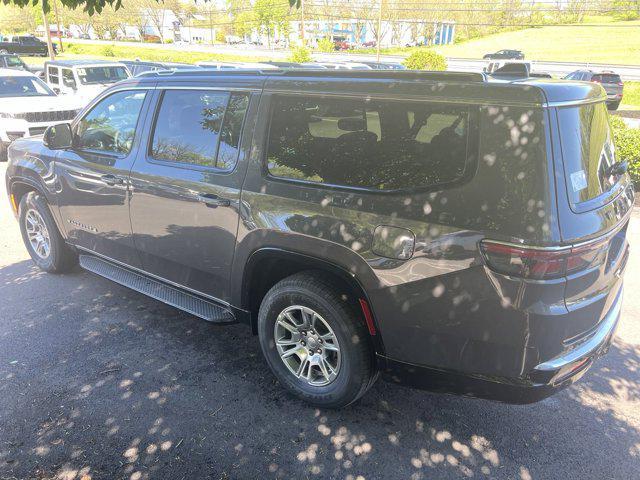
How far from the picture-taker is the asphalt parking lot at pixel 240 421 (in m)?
2.71

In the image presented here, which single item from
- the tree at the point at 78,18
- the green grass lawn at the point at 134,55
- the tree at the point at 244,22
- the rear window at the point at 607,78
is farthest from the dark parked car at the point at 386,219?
the tree at the point at 244,22

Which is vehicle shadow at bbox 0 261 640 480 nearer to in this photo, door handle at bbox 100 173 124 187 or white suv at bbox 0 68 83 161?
door handle at bbox 100 173 124 187

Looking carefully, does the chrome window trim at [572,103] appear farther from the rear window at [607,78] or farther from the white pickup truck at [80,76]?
the rear window at [607,78]

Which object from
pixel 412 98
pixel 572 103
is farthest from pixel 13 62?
pixel 572 103

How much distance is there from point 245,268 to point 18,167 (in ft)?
10.3

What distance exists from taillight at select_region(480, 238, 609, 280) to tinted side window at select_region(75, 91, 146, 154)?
2.92 m

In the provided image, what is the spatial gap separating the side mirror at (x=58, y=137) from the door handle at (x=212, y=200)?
5.86ft

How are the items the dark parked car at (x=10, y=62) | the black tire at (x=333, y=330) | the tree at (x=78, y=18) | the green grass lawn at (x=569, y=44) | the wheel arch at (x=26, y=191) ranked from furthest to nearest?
the tree at (x=78, y=18)
the green grass lawn at (x=569, y=44)
the dark parked car at (x=10, y=62)
the wheel arch at (x=26, y=191)
the black tire at (x=333, y=330)

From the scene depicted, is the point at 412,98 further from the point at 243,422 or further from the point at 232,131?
the point at 243,422

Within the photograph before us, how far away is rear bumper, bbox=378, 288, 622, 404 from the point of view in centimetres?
241

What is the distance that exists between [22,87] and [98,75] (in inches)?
147

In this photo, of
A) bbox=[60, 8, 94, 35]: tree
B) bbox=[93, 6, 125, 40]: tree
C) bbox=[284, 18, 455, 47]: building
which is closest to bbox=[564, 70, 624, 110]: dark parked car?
bbox=[60, 8, 94, 35]: tree

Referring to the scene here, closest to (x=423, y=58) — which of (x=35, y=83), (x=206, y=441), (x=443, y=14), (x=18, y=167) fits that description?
(x=35, y=83)

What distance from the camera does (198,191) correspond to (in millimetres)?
3365
